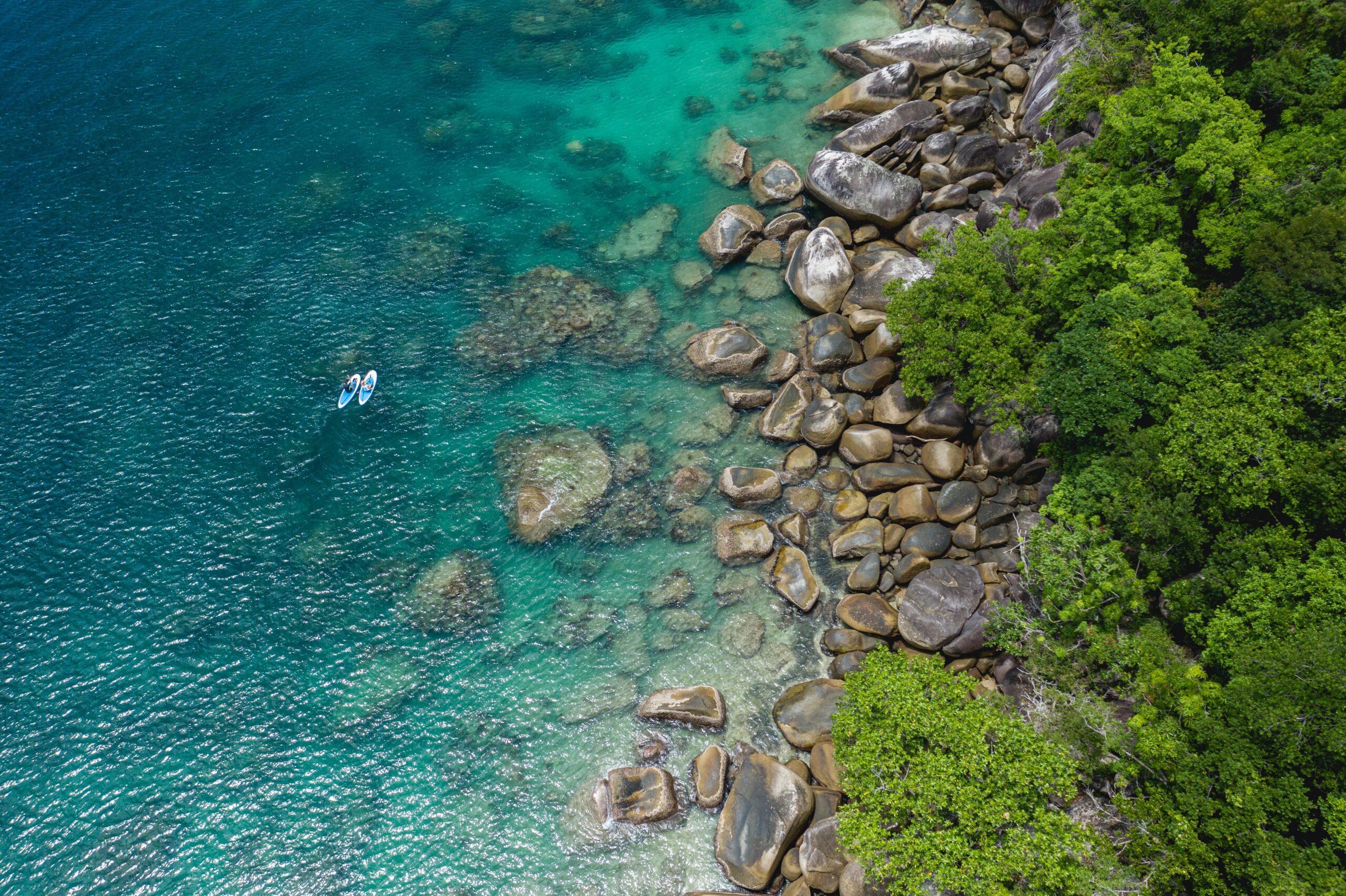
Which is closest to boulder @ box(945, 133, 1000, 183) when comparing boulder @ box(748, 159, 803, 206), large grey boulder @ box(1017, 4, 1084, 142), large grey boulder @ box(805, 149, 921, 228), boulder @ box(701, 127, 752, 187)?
large grey boulder @ box(805, 149, 921, 228)

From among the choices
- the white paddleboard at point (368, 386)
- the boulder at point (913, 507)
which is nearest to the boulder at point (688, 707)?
the boulder at point (913, 507)

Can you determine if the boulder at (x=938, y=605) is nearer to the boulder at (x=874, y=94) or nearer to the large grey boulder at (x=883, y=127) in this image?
the large grey boulder at (x=883, y=127)

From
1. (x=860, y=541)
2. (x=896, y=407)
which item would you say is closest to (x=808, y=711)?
(x=860, y=541)

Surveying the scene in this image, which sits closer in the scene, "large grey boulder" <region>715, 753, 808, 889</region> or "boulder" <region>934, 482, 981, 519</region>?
"large grey boulder" <region>715, 753, 808, 889</region>

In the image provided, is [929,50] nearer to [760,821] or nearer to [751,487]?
[751,487]

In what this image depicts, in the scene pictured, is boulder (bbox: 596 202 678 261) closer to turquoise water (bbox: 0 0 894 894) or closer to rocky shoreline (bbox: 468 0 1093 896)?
rocky shoreline (bbox: 468 0 1093 896)

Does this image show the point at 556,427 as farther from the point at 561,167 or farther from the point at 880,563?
the point at 561,167

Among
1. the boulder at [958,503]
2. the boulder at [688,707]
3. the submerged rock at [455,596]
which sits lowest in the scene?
the boulder at [688,707]
